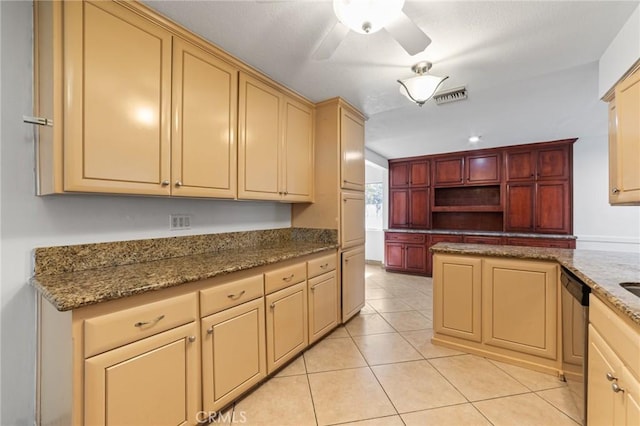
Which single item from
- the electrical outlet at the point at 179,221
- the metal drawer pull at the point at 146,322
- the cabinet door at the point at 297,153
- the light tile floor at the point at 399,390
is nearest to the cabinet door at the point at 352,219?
the cabinet door at the point at 297,153

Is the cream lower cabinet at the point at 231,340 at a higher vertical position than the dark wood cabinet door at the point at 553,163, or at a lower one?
lower

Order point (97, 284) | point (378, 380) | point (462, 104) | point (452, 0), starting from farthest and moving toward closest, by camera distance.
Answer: point (462, 104) → point (378, 380) → point (452, 0) → point (97, 284)

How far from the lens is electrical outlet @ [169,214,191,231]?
1.98 metres

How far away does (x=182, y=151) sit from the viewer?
1713mm

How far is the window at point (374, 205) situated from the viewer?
6246mm

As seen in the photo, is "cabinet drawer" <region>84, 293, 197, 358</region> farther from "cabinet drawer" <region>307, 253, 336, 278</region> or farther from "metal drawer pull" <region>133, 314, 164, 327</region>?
"cabinet drawer" <region>307, 253, 336, 278</region>

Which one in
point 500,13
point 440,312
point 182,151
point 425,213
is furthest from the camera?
point 425,213

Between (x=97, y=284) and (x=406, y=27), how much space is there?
1901 mm

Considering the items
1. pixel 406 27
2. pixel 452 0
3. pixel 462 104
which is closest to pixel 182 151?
pixel 406 27

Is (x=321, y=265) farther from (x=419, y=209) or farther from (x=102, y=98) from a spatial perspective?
(x=419, y=209)

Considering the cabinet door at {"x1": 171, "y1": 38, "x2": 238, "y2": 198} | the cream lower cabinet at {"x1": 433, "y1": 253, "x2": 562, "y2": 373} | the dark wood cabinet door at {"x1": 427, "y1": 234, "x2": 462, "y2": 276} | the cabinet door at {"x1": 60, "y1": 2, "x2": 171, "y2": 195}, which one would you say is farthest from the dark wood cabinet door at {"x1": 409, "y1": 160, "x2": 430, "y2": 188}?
the cabinet door at {"x1": 60, "y1": 2, "x2": 171, "y2": 195}

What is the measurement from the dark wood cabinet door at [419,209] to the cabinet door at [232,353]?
14.2 ft

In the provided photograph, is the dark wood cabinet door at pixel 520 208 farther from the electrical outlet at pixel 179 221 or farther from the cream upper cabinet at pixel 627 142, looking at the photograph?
the electrical outlet at pixel 179 221

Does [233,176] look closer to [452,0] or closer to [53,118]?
[53,118]
